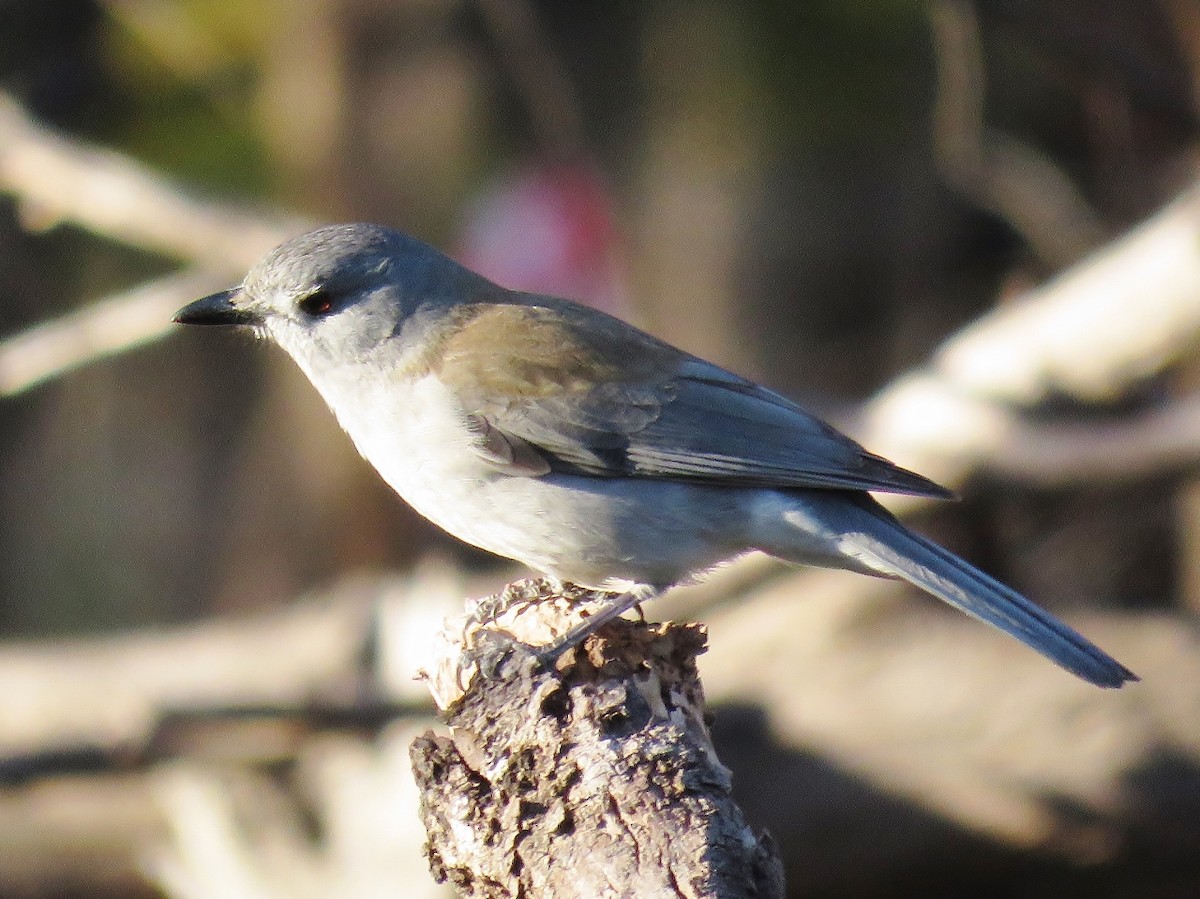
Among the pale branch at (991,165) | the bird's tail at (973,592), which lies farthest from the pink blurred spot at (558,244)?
the bird's tail at (973,592)

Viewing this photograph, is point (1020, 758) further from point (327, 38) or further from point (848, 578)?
point (327, 38)

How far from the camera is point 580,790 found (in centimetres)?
252

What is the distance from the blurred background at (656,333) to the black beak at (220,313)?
1.71m

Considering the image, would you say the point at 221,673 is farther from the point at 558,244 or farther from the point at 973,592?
the point at 973,592

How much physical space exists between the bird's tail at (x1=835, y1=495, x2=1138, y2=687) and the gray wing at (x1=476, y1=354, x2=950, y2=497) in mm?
126

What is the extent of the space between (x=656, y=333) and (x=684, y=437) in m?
4.32

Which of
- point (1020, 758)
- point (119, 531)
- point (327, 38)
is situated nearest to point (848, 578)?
point (1020, 758)

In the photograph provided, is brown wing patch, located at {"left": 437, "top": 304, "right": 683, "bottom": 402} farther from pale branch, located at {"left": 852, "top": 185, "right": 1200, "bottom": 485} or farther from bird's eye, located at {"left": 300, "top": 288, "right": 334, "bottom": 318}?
pale branch, located at {"left": 852, "top": 185, "right": 1200, "bottom": 485}

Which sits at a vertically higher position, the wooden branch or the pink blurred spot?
the pink blurred spot

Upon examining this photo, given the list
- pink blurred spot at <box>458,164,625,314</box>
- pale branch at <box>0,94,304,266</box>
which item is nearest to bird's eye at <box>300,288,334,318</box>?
pale branch at <box>0,94,304,266</box>

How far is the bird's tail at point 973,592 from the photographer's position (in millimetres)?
3113

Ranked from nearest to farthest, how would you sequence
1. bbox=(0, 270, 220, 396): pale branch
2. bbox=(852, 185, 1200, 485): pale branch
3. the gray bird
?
the gray bird < bbox=(852, 185, 1200, 485): pale branch < bbox=(0, 270, 220, 396): pale branch

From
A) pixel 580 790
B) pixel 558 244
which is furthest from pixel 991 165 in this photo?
pixel 580 790

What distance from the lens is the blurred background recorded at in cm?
552
